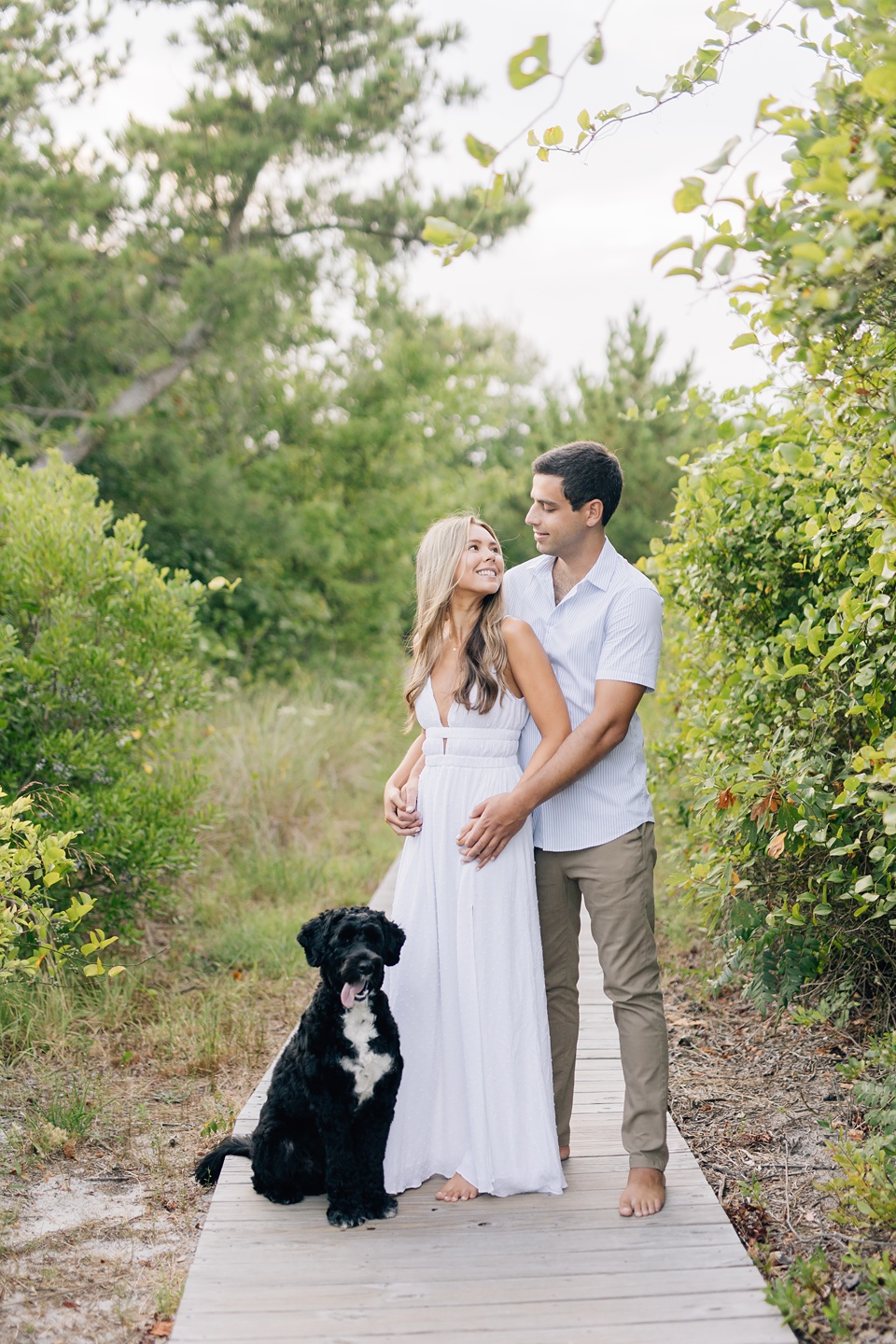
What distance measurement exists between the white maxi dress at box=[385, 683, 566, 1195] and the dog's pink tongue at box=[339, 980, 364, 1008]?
0.32m

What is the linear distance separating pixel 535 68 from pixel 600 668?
1701 millimetres

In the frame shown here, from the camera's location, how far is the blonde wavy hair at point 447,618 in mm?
3377

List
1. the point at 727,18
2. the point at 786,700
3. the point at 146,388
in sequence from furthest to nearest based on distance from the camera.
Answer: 1. the point at 146,388
2. the point at 786,700
3. the point at 727,18

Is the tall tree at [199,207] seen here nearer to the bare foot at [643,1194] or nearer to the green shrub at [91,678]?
the green shrub at [91,678]

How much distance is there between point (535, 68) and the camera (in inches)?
79.4

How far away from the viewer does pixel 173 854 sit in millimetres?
5574

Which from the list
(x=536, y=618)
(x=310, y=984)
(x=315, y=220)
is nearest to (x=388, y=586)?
(x=315, y=220)

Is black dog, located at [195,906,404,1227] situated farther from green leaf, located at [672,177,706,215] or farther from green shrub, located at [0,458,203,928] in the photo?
green shrub, located at [0,458,203,928]

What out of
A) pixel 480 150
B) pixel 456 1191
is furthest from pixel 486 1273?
pixel 480 150

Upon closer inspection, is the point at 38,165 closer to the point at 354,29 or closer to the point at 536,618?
the point at 354,29

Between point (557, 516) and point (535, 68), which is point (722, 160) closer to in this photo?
point (535, 68)

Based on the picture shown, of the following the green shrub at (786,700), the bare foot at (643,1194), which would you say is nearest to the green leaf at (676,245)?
the green shrub at (786,700)

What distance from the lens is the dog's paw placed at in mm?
3137

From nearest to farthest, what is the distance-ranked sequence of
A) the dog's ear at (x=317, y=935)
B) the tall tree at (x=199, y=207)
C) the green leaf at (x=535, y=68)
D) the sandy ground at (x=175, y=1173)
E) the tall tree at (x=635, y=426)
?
the green leaf at (x=535, y=68) → the sandy ground at (x=175, y=1173) → the dog's ear at (x=317, y=935) → the tall tree at (x=199, y=207) → the tall tree at (x=635, y=426)
